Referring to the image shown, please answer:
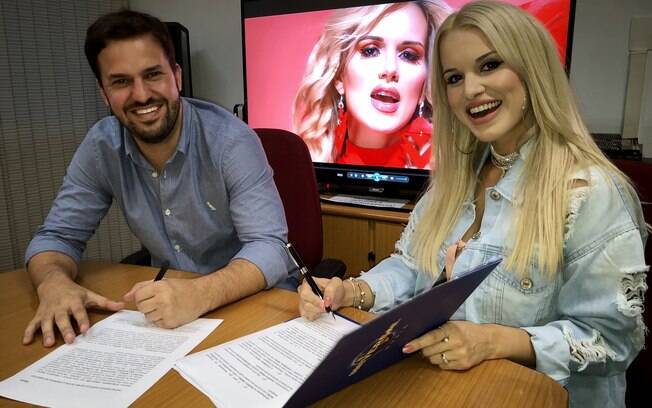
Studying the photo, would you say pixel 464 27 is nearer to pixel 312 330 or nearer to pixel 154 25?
pixel 312 330

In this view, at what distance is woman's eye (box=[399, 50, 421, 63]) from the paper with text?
1743 millimetres

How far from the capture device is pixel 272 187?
1358 mm

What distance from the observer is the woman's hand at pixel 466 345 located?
0.72m

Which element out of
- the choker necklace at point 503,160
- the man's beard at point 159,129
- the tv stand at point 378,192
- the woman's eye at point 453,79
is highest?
the woman's eye at point 453,79

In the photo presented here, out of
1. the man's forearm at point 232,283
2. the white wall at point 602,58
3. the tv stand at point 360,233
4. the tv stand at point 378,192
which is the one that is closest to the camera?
the man's forearm at point 232,283

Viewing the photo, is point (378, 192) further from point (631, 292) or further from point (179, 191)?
point (631, 292)

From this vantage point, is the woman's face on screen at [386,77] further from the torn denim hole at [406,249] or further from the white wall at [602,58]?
the torn denim hole at [406,249]

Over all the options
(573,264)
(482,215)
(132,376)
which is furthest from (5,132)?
(573,264)

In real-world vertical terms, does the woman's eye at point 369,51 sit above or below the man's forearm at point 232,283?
above

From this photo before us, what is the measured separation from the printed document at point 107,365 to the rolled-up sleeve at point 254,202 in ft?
1.11

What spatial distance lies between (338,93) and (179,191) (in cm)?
136

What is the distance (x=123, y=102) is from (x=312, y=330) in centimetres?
93

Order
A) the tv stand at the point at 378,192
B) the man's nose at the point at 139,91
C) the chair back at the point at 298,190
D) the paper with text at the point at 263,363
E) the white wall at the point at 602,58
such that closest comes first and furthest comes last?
1. the paper with text at the point at 263,363
2. the man's nose at the point at 139,91
3. the chair back at the point at 298,190
4. the white wall at the point at 602,58
5. the tv stand at the point at 378,192

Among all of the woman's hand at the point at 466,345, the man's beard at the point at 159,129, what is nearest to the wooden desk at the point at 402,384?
the woman's hand at the point at 466,345
